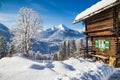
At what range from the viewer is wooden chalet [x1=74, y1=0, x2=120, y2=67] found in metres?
16.9

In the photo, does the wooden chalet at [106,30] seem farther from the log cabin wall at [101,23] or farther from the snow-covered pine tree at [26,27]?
the snow-covered pine tree at [26,27]

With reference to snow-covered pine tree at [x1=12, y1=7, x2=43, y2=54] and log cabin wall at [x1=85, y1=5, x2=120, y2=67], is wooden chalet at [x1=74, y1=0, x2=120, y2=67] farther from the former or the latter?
snow-covered pine tree at [x1=12, y1=7, x2=43, y2=54]

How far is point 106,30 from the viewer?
1867 cm

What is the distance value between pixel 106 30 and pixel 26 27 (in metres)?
23.5

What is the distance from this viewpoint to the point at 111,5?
16156 millimetres

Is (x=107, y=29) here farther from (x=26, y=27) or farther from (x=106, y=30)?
(x=26, y=27)

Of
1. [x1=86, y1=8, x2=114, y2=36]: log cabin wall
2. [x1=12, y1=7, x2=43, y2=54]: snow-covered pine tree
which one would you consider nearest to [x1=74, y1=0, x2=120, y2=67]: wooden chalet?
[x1=86, y1=8, x2=114, y2=36]: log cabin wall

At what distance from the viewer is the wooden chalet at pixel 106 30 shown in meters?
16.9

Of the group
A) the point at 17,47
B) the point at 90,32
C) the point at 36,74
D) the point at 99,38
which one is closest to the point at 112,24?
the point at 99,38

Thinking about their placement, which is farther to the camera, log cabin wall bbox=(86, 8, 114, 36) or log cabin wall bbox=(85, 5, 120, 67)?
log cabin wall bbox=(86, 8, 114, 36)

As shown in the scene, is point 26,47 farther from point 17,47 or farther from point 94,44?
point 94,44

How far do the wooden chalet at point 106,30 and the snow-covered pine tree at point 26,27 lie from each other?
18314 millimetres

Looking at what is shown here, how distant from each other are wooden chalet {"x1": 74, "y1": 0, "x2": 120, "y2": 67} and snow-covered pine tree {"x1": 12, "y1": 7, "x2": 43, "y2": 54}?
18314mm

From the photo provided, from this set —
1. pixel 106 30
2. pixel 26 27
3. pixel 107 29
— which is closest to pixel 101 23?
pixel 106 30
